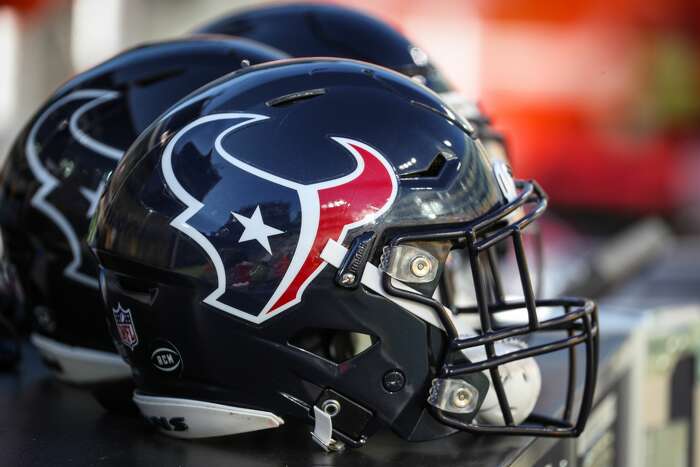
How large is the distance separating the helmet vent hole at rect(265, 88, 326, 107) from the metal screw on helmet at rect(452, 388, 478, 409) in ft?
1.43

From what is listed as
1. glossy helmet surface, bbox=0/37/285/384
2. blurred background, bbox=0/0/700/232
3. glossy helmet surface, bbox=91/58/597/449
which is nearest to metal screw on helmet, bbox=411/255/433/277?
glossy helmet surface, bbox=91/58/597/449

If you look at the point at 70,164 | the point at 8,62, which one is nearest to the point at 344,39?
the point at 70,164

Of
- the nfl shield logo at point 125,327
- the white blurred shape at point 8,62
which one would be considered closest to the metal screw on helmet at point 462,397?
the nfl shield logo at point 125,327

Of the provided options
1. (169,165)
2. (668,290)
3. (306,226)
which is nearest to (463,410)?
(306,226)

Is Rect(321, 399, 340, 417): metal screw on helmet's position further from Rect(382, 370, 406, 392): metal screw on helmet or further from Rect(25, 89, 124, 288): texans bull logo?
Rect(25, 89, 124, 288): texans bull logo

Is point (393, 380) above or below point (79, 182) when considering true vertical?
below

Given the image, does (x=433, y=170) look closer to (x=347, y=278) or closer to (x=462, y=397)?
(x=347, y=278)

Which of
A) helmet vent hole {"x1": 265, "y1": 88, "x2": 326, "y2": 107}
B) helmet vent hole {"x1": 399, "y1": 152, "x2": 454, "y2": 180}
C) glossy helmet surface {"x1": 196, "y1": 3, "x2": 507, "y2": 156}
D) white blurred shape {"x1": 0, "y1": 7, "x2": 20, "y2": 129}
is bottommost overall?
white blurred shape {"x1": 0, "y1": 7, "x2": 20, "y2": 129}

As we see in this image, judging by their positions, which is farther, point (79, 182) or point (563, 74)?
point (563, 74)

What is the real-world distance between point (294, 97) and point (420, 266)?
11.2 inches

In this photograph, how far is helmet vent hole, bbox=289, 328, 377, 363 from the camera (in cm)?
140

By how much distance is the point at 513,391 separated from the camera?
142cm

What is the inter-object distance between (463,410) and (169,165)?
50 cm

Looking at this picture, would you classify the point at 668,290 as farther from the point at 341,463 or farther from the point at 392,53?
the point at 341,463
